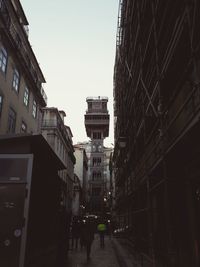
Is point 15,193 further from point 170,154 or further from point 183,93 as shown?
point 183,93

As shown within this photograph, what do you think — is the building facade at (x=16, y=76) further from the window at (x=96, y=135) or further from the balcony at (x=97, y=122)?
the balcony at (x=97, y=122)

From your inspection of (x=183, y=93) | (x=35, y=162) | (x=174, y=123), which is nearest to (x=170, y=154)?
A: (x=174, y=123)

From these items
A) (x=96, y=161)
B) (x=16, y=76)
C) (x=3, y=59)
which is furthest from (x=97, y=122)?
(x=3, y=59)

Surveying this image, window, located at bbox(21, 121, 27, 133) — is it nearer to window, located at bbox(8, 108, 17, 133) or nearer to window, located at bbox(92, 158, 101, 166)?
window, located at bbox(8, 108, 17, 133)

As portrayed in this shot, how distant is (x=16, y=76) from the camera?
23.7 metres

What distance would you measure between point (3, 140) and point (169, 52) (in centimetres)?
569

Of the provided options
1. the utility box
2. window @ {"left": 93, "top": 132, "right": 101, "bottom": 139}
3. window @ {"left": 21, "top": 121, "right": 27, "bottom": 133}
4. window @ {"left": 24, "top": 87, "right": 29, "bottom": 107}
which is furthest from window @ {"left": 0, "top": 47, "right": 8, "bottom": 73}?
window @ {"left": 93, "top": 132, "right": 101, "bottom": 139}

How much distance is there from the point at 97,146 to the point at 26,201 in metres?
94.9

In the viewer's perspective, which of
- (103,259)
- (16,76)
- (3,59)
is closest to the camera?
(103,259)

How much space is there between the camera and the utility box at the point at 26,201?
7.87m

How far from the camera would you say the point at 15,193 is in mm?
8219

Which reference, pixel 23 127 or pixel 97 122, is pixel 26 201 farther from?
pixel 97 122

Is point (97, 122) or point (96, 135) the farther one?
point (97, 122)

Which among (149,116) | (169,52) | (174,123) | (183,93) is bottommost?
(174,123)
